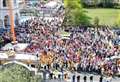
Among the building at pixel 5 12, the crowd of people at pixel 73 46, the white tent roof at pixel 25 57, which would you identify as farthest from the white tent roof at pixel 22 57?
the building at pixel 5 12

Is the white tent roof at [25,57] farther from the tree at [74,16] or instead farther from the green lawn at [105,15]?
the green lawn at [105,15]

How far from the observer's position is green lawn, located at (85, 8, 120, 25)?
77.1m

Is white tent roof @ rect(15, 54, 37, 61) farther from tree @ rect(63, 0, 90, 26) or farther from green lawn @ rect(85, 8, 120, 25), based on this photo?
green lawn @ rect(85, 8, 120, 25)

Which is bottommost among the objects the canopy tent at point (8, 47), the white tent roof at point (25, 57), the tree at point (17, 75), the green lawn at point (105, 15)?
the green lawn at point (105, 15)

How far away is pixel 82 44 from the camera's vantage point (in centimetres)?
4862

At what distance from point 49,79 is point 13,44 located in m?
14.7

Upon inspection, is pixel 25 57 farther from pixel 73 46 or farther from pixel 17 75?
pixel 17 75

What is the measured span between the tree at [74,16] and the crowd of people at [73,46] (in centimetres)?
322

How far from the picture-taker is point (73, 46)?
1863 inches

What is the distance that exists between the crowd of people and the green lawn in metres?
13.4

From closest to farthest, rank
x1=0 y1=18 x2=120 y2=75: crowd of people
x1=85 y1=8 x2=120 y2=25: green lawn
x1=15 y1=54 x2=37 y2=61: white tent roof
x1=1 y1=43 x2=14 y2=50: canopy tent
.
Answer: x1=0 y1=18 x2=120 y2=75: crowd of people → x1=15 y1=54 x2=37 y2=61: white tent roof → x1=1 y1=43 x2=14 y2=50: canopy tent → x1=85 y1=8 x2=120 y2=25: green lawn

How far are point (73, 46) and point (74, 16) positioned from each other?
21.2 metres

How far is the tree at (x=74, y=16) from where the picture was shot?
66750 mm

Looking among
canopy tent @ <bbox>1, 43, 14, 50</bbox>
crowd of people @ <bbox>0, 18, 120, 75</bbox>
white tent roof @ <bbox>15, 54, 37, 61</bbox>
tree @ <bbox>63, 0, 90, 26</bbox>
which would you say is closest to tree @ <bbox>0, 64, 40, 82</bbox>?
white tent roof @ <bbox>15, 54, 37, 61</bbox>
